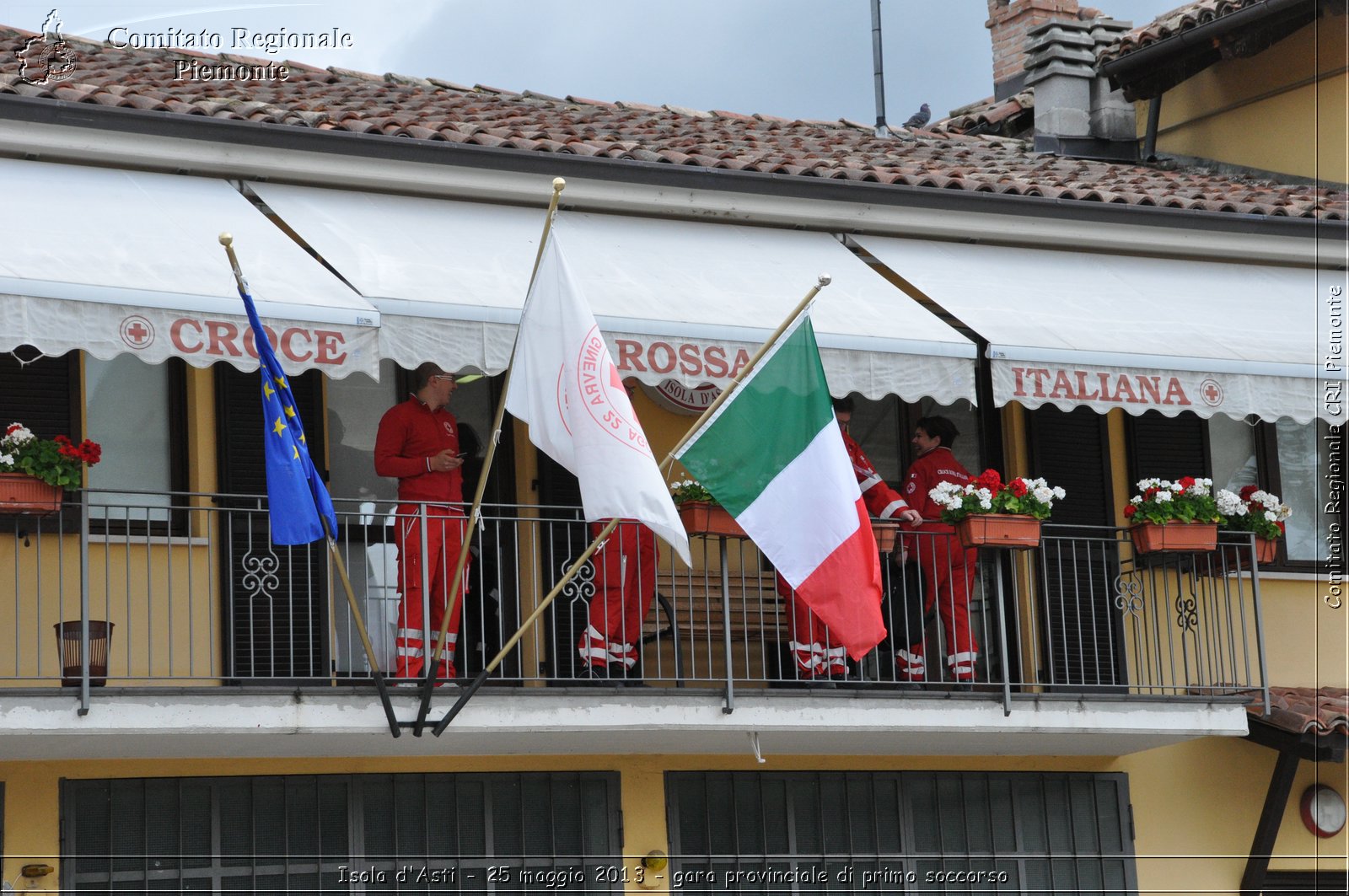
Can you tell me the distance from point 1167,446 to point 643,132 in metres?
4.31

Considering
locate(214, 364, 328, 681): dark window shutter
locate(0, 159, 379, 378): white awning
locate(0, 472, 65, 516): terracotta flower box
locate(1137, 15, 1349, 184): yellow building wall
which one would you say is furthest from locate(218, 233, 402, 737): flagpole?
locate(1137, 15, 1349, 184): yellow building wall

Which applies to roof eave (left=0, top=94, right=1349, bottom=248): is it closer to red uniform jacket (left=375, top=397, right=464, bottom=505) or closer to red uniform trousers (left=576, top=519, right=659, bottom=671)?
red uniform jacket (left=375, top=397, right=464, bottom=505)

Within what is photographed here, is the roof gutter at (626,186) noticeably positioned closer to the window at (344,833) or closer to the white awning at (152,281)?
the white awning at (152,281)

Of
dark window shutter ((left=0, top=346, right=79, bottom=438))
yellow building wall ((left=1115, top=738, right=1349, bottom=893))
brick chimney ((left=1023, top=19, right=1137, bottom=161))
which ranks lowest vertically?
yellow building wall ((left=1115, top=738, right=1349, bottom=893))

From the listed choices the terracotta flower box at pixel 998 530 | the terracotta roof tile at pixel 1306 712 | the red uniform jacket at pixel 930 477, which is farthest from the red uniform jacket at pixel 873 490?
the terracotta roof tile at pixel 1306 712

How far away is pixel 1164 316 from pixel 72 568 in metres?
6.73

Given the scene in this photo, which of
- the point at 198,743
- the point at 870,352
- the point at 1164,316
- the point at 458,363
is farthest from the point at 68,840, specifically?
the point at 1164,316

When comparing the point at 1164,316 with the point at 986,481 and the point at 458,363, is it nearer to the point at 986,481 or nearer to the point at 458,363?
the point at 986,481

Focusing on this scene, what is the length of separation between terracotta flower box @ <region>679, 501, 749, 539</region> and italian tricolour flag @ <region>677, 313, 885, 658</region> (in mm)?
944

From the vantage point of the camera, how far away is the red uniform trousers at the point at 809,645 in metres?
11.7

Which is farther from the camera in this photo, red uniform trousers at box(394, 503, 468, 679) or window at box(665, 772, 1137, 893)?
window at box(665, 772, 1137, 893)

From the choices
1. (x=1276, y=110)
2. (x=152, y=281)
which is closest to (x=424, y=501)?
(x=152, y=281)

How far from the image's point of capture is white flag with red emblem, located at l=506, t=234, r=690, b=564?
31.7ft

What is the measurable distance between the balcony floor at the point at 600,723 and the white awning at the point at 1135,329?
1897 mm
